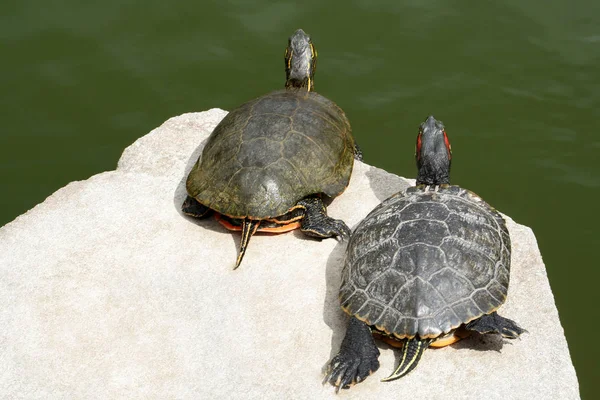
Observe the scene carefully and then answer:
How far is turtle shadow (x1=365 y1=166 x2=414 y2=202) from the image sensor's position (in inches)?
221

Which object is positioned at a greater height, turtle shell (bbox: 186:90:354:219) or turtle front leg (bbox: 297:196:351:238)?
turtle shell (bbox: 186:90:354:219)

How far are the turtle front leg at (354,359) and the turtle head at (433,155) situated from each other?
142 cm

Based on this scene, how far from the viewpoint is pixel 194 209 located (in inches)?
209

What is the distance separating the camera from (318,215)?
5.14m

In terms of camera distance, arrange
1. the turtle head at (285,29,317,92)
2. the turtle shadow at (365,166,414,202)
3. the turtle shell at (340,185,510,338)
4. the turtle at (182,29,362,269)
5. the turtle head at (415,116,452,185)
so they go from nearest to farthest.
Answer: the turtle shell at (340,185,510,338) < the turtle at (182,29,362,269) < the turtle head at (415,116,452,185) < the turtle shadow at (365,166,414,202) < the turtle head at (285,29,317,92)

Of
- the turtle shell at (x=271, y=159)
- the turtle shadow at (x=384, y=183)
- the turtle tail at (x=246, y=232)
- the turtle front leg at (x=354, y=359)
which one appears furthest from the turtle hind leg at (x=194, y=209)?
the turtle front leg at (x=354, y=359)

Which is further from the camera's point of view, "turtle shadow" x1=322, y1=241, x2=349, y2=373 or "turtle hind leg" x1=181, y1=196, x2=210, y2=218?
"turtle hind leg" x1=181, y1=196, x2=210, y2=218

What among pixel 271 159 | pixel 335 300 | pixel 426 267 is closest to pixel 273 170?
pixel 271 159

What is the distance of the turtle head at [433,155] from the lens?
5.12 metres

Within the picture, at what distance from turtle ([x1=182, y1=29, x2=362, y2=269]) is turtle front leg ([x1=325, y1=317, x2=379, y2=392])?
1032 mm

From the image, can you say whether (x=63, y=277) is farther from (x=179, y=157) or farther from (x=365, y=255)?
(x=365, y=255)

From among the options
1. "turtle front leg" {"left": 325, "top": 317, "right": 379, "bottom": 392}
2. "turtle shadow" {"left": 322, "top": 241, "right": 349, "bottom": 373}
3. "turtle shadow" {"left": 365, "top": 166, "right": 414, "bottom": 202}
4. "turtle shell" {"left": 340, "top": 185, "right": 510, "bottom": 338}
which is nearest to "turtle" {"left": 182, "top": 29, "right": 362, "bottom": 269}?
"turtle shadow" {"left": 322, "top": 241, "right": 349, "bottom": 373}

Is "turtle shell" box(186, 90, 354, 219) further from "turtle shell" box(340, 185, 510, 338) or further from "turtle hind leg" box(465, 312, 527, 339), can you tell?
"turtle hind leg" box(465, 312, 527, 339)

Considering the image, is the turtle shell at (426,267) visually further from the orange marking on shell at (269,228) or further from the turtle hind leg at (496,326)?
the orange marking on shell at (269,228)
